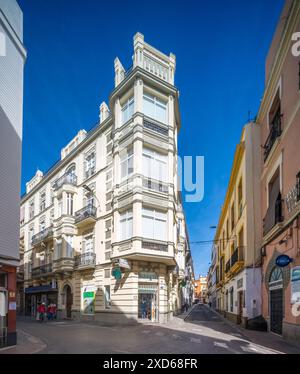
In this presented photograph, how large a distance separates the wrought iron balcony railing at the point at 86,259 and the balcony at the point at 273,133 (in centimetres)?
1406

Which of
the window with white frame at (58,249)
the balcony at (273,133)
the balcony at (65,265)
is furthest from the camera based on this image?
the window with white frame at (58,249)

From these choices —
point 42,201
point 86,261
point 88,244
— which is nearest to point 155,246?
point 86,261

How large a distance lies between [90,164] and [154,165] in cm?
742

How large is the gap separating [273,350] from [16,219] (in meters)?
10.6

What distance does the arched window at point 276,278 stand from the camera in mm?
14232

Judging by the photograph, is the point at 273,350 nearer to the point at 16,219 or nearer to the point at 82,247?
the point at 16,219

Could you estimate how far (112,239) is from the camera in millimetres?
22359

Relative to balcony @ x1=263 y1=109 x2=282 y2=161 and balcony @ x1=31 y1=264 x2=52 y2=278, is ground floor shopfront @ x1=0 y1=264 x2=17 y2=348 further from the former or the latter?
balcony @ x1=31 y1=264 x2=52 y2=278

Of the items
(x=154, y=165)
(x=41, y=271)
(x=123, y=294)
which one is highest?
(x=154, y=165)

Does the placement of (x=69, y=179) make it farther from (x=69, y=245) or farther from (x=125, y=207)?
(x=125, y=207)

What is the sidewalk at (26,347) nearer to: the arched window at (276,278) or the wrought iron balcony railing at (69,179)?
the arched window at (276,278)

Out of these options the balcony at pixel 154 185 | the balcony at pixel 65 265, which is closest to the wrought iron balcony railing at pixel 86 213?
the balcony at pixel 65 265

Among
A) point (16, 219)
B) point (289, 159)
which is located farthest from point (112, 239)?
point (289, 159)

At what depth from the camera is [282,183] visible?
1432 cm
